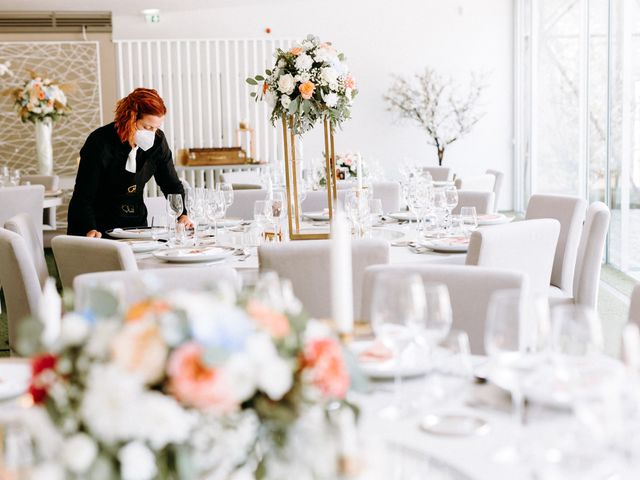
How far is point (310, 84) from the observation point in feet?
13.2

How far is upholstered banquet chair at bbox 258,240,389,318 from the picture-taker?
3.11 m

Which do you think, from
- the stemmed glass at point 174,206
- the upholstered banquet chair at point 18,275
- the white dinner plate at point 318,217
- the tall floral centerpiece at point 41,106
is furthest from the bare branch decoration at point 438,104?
the upholstered banquet chair at point 18,275

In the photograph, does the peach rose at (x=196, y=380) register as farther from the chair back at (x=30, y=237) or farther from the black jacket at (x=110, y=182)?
the black jacket at (x=110, y=182)

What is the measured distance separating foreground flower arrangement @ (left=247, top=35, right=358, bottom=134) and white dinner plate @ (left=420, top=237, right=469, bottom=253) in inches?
29.3

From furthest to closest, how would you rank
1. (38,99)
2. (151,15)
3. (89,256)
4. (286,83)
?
(151,15) < (38,99) < (286,83) < (89,256)

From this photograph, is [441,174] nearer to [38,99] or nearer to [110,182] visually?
[38,99]

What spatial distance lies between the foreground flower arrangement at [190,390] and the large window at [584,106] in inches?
233

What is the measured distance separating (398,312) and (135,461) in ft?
2.20

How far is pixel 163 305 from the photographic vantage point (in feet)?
4.13

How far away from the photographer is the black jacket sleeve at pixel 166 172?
4980 mm

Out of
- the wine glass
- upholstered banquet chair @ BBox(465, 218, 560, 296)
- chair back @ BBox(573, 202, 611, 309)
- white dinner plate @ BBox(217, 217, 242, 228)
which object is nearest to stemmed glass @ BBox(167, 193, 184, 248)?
white dinner plate @ BBox(217, 217, 242, 228)

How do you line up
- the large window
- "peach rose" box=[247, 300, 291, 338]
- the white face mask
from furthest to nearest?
the large window, the white face mask, "peach rose" box=[247, 300, 291, 338]

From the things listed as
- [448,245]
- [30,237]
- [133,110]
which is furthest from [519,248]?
[133,110]

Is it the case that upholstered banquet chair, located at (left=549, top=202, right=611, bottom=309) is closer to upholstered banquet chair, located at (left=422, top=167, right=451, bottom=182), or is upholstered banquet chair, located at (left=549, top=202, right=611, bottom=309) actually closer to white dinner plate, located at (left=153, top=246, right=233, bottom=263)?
white dinner plate, located at (left=153, top=246, right=233, bottom=263)
